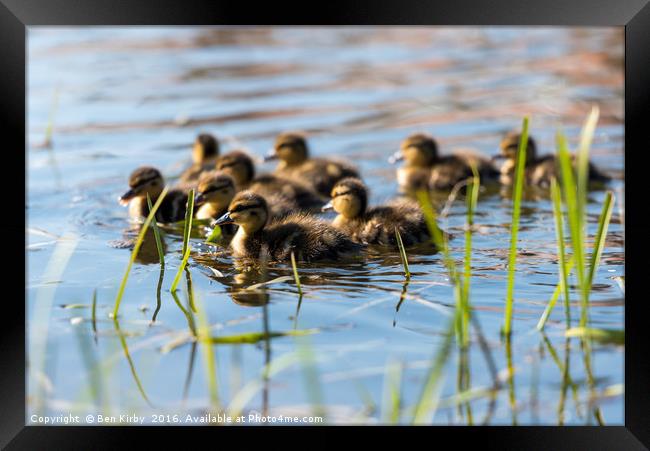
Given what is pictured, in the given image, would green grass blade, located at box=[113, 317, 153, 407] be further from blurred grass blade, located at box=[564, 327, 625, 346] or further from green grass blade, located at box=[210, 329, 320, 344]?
blurred grass blade, located at box=[564, 327, 625, 346]

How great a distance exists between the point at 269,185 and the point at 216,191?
482 millimetres

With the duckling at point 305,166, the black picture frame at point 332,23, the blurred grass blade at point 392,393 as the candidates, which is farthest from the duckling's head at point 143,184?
the blurred grass blade at point 392,393

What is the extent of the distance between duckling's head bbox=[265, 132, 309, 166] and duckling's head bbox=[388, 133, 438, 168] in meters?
0.59

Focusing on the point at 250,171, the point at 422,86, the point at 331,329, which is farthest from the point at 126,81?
the point at 331,329

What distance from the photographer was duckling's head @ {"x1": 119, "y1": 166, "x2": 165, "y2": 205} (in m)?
5.19

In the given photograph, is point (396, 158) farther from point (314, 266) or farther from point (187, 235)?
point (187, 235)

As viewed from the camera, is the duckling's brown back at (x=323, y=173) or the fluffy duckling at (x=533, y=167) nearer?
the duckling's brown back at (x=323, y=173)

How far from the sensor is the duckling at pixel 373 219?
15.0 feet

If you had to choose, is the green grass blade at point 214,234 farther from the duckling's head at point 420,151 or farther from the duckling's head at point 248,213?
the duckling's head at point 420,151

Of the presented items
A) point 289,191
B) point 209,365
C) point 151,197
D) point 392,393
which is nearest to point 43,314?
point 209,365

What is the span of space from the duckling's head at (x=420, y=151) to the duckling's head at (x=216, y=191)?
143cm

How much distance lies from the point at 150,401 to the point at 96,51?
6.57 meters

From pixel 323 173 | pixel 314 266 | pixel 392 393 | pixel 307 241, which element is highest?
pixel 323 173

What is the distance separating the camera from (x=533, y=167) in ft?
19.9
